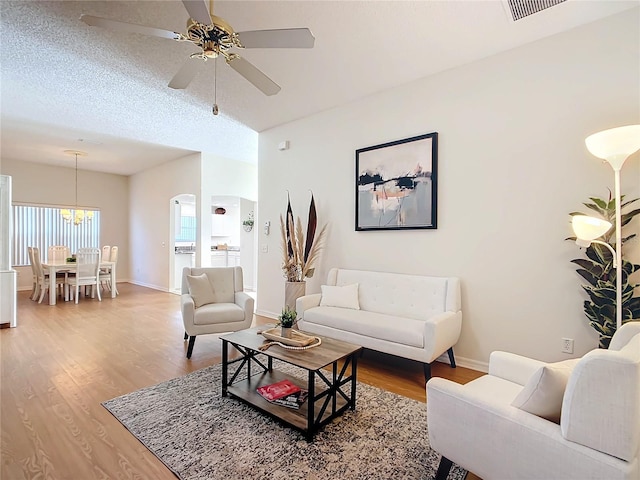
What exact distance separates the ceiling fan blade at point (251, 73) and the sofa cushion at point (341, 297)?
222 centimetres

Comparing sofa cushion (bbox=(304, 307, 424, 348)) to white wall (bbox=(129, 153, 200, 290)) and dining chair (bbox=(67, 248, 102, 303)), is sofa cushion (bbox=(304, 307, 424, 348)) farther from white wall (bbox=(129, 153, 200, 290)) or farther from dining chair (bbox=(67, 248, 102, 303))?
dining chair (bbox=(67, 248, 102, 303))

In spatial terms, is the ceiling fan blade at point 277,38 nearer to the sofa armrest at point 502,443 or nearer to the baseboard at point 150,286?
the sofa armrest at point 502,443

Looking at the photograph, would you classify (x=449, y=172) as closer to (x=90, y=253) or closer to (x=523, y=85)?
(x=523, y=85)

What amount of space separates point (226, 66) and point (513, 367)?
3569 mm

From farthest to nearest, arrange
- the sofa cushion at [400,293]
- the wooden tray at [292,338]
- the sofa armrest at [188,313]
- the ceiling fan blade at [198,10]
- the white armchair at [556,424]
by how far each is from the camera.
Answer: the sofa armrest at [188,313], the sofa cushion at [400,293], the wooden tray at [292,338], the ceiling fan blade at [198,10], the white armchair at [556,424]

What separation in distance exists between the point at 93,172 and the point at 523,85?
9532 mm

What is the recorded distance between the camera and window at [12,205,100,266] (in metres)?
7.67

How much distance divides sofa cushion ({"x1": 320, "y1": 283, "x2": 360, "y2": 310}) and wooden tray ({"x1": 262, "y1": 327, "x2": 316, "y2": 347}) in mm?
1166

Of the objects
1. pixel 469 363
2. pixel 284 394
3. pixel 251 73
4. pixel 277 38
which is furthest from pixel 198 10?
pixel 469 363

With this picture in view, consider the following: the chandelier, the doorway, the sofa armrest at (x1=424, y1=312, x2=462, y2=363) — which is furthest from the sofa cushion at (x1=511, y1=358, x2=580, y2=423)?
the chandelier

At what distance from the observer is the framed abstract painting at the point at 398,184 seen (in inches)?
138

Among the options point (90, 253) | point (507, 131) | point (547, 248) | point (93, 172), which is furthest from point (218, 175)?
point (547, 248)

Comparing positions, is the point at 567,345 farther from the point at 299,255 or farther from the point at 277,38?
the point at 277,38

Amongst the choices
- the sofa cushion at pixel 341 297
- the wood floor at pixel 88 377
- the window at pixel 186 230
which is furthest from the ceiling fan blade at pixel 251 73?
the window at pixel 186 230
